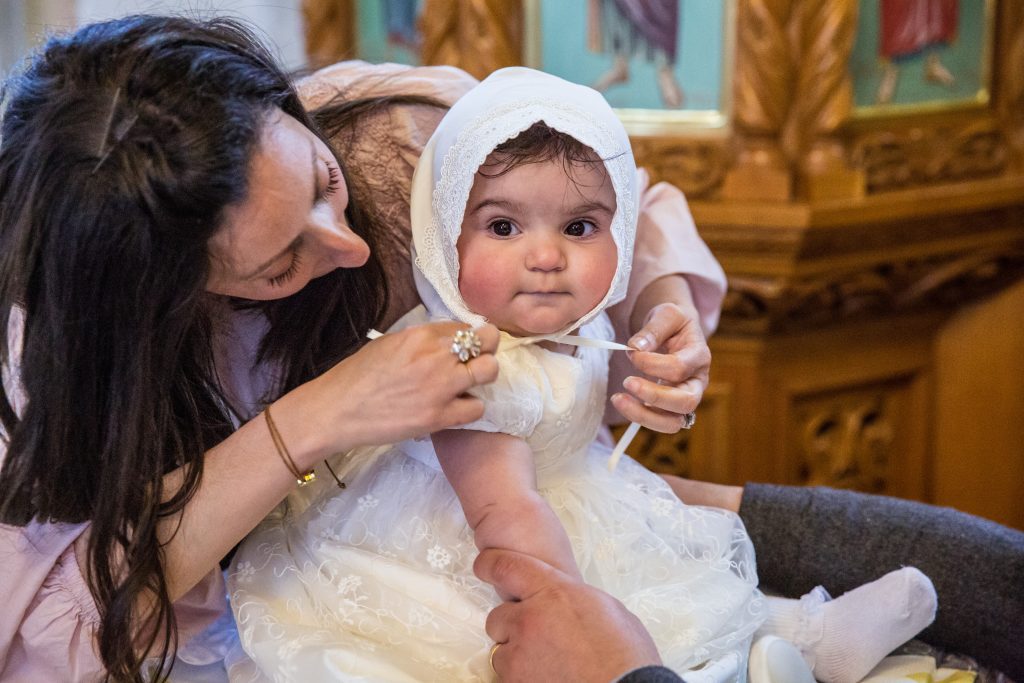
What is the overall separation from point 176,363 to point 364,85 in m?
0.61

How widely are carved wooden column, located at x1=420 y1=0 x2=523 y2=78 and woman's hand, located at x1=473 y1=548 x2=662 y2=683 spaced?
1.39 meters

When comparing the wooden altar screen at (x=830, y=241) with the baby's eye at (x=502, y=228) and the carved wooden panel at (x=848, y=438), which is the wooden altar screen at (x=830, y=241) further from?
the baby's eye at (x=502, y=228)

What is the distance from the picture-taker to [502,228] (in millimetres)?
1338

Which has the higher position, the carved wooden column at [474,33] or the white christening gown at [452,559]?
the carved wooden column at [474,33]

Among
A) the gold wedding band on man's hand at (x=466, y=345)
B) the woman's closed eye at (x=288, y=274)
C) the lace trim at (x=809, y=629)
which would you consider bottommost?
the lace trim at (x=809, y=629)

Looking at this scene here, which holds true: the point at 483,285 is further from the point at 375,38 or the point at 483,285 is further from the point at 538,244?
the point at 375,38

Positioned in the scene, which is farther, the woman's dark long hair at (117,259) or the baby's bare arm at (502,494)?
the baby's bare arm at (502,494)

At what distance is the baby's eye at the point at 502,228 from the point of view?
1.34 m

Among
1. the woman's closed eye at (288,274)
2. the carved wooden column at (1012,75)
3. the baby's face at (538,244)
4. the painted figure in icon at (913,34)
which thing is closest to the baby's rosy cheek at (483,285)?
the baby's face at (538,244)

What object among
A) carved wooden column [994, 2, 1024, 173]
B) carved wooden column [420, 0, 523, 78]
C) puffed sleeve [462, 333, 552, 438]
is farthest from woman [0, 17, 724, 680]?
carved wooden column [994, 2, 1024, 173]

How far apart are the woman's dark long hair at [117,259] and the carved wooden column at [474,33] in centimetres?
113

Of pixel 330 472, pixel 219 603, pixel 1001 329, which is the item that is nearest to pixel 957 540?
pixel 330 472

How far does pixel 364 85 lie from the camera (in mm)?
1699

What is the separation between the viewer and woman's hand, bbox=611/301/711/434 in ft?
4.37
